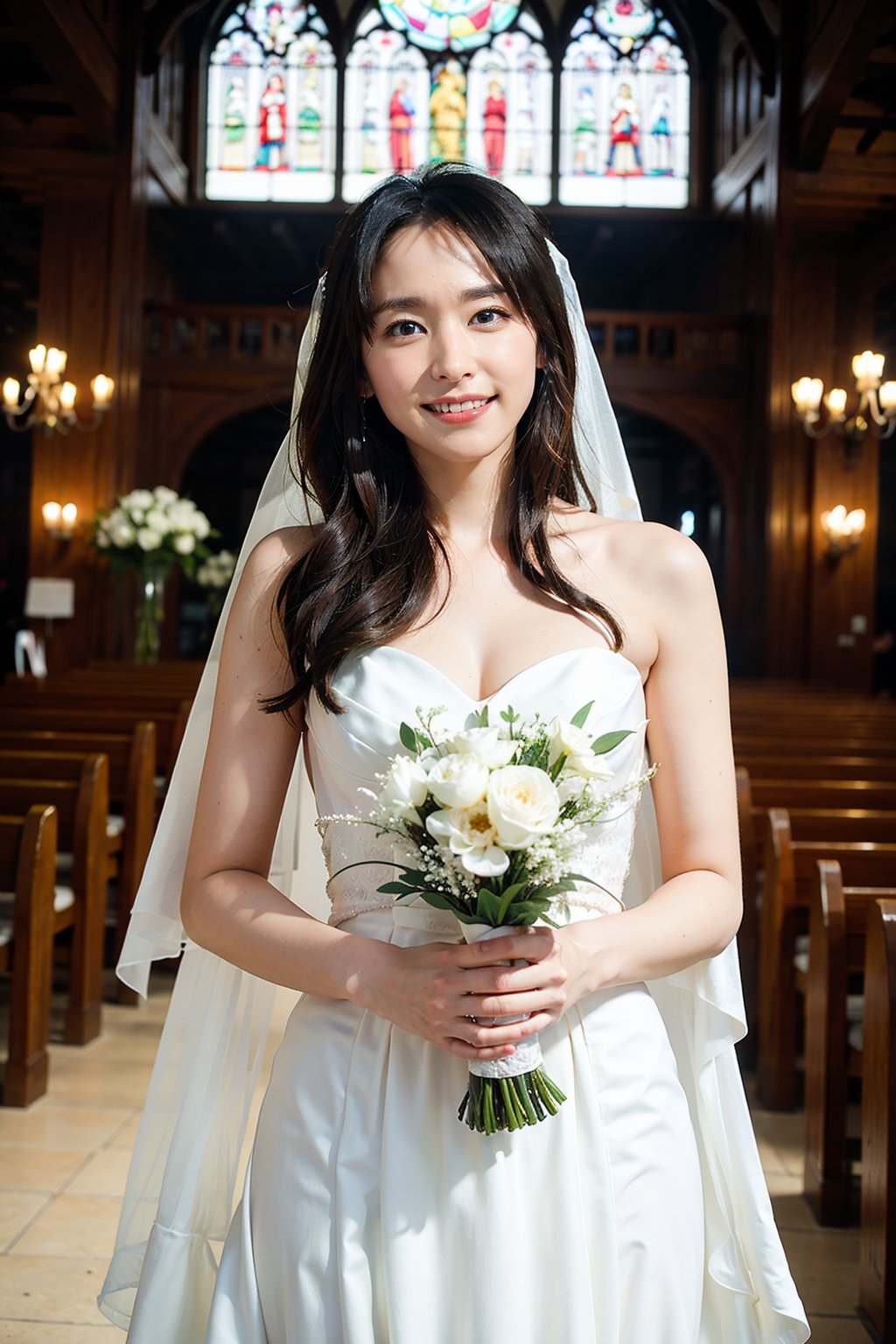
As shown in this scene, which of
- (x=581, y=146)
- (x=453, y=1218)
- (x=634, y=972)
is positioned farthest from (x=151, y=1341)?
(x=581, y=146)

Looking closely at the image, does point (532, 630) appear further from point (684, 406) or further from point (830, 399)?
point (684, 406)

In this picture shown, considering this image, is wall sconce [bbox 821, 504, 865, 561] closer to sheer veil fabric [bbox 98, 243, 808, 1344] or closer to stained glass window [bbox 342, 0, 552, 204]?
stained glass window [bbox 342, 0, 552, 204]

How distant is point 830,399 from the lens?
10.8 metres

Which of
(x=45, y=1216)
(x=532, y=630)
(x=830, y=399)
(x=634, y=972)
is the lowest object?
(x=45, y=1216)

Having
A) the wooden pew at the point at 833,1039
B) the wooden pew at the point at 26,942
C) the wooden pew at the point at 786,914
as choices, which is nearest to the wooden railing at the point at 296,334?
the wooden pew at the point at 786,914

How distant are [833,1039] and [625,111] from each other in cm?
1358

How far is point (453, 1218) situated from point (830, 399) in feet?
33.8

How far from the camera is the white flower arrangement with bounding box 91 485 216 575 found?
10.2 meters

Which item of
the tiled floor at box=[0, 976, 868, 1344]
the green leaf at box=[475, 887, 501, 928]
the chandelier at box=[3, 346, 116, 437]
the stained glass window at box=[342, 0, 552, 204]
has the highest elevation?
the stained glass window at box=[342, 0, 552, 204]

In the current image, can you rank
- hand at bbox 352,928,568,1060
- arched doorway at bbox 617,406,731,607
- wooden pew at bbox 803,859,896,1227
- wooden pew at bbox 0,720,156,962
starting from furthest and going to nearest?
1. arched doorway at bbox 617,406,731,607
2. wooden pew at bbox 0,720,156,962
3. wooden pew at bbox 803,859,896,1227
4. hand at bbox 352,928,568,1060

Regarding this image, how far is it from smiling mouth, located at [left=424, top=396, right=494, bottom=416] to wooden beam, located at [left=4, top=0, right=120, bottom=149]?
846 centimetres

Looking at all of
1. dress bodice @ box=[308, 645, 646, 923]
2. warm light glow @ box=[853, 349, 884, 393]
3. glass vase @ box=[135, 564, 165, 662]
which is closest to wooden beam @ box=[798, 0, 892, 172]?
warm light glow @ box=[853, 349, 884, 393]

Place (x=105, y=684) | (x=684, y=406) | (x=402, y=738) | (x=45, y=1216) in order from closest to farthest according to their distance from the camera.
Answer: (x=402, y=738) < (x=45, y=1216) < (x=105, y=684) < (x=684, y=406)

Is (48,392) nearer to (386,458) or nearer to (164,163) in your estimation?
(164,163)
